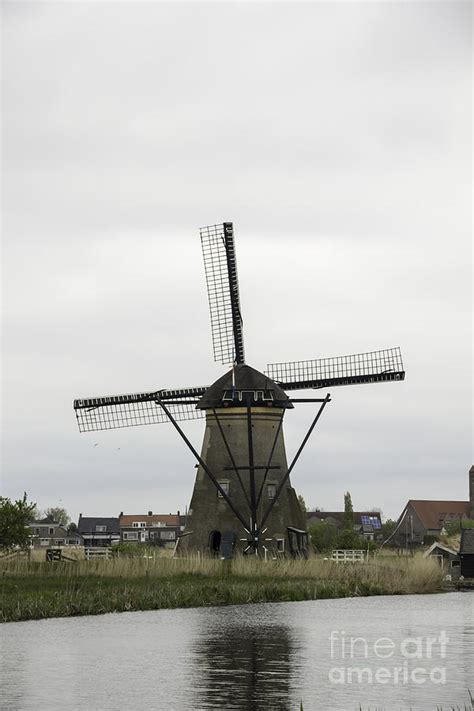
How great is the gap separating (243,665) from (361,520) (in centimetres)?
11379

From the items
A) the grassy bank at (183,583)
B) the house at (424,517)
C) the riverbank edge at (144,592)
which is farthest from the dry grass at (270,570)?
the house at (424,517)

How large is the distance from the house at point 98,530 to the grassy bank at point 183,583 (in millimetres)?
84668

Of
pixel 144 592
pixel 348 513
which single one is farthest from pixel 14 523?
pixel 348 513

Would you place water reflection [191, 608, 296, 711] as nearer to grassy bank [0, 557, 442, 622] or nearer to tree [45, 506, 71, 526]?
grassy bank [0, 557, 442, 622]

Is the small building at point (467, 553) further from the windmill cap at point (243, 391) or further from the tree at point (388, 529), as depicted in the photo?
the tree at point (388, 529)

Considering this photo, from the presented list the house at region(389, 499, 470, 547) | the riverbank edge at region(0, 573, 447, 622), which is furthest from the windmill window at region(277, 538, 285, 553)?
the house at region(389, 499, 470, 547)

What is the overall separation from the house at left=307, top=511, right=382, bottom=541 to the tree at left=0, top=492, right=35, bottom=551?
7463 cm

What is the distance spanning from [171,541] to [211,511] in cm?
8133

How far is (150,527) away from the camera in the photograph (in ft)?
446

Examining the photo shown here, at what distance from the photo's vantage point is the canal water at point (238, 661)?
2006 cm

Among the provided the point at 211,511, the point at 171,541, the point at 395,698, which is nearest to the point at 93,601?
the point at 395,698

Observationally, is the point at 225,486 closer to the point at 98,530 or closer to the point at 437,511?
the point at 437,511

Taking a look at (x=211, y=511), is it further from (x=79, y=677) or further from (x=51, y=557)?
(x=79, y=677)

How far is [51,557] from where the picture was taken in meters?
45.2
